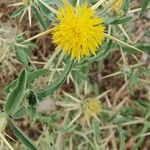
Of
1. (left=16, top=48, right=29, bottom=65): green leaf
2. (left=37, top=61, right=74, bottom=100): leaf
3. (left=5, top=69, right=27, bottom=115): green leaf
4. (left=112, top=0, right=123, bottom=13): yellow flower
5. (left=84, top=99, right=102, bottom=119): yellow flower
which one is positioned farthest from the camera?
(left=84, top=99, right=102, bottom=119): yellow flower

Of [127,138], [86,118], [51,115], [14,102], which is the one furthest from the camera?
[127,138]

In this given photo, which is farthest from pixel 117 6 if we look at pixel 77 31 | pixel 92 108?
pixel 92 108

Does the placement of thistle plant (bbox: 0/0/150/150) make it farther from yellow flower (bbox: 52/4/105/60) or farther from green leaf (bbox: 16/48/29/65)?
yellow flower (bbox: 52/4/105/60)

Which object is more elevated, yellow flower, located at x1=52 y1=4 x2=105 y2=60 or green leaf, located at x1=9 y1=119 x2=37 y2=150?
yellow flower, located at x1=52 y1=4 x2=105 y2=60

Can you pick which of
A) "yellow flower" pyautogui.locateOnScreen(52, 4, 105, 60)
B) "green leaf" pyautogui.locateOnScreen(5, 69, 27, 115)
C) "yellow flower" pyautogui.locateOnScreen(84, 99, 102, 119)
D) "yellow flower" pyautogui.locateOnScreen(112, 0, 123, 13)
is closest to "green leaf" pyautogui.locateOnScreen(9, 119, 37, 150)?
"green leaf" pyautogui.locateOnScreen(5, 69, 27, 115)

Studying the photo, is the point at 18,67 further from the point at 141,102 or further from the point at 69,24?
the point at 69,24

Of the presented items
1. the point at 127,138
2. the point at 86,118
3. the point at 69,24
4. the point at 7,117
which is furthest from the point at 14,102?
the point at 127,138
